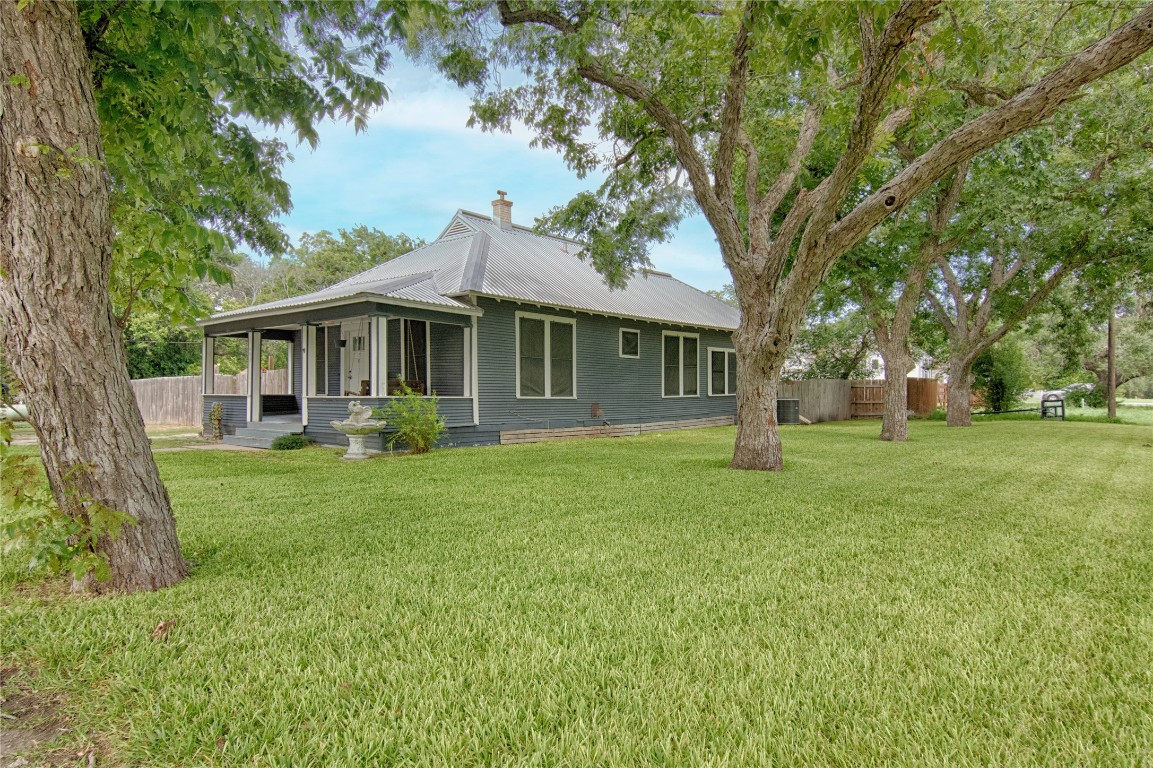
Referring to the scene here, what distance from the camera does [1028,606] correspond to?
2648 mm

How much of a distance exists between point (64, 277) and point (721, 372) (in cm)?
1639

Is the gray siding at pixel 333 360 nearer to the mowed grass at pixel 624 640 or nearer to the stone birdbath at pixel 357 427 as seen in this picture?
the stone birdbath at pixel 357 427

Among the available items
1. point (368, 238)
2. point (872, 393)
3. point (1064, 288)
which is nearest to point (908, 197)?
point (1064, 288)

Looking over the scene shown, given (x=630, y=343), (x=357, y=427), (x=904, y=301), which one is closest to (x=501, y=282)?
(x=357, y=427)

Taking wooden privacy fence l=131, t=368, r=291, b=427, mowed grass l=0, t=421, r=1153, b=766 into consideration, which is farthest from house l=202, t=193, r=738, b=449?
mowed grass l=0, t=421, r=1153, b=766

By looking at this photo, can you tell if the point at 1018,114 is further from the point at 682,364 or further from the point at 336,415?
the point at 682,364

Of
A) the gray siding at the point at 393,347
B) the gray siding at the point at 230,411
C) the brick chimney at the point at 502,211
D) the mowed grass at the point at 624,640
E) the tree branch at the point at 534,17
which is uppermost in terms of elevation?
the brick chimney at the point at 502,211

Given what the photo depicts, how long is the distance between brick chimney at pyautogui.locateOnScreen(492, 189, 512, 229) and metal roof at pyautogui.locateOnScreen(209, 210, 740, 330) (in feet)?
0.70

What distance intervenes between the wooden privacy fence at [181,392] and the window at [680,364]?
36.1 ft

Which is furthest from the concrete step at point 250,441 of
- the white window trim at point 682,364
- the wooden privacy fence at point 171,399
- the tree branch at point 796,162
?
the tree branch at point 796,162

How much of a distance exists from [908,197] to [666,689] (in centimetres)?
485

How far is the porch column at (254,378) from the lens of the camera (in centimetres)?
1188

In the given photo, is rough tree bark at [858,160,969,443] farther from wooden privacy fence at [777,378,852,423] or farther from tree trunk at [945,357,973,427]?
wooden privacy fence at [777,378,852,423]

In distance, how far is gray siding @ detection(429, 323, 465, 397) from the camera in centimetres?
1110
